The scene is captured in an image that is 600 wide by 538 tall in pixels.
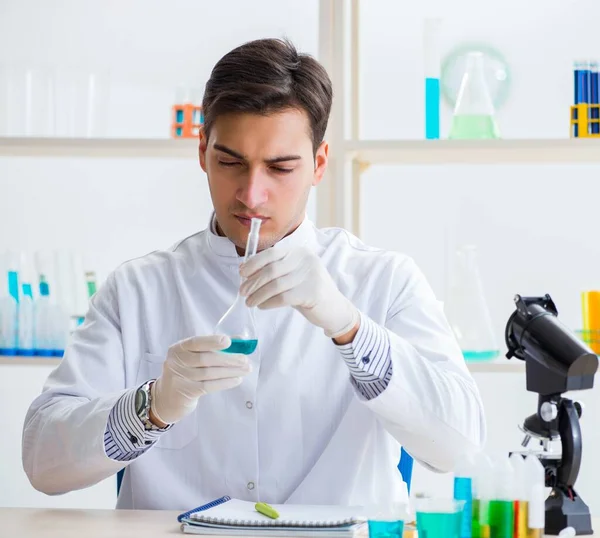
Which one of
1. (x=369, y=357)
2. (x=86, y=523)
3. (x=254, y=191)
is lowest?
(x=86, y=523)

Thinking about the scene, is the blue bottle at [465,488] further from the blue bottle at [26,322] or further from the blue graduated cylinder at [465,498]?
the blue bottle at [26,322]

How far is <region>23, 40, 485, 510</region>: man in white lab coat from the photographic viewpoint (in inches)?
58.0

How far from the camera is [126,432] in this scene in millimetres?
1477

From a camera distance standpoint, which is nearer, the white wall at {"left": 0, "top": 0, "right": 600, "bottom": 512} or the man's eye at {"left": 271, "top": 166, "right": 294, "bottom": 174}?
the man's eye at {"left": 271, "top": 166, "right": 294, "bottom": 174}

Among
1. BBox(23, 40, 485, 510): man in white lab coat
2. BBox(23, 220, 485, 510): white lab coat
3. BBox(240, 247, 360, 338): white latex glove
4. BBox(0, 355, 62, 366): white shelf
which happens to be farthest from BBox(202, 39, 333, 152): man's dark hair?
BBox(0, 355, 62, 366): white shelf

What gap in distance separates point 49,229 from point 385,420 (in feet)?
5.57

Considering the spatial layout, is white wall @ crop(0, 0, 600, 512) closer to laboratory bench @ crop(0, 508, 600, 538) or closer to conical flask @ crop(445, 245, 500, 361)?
conical flask @ crop(445, 245, 500, 361)

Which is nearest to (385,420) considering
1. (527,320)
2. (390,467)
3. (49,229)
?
(390,467)

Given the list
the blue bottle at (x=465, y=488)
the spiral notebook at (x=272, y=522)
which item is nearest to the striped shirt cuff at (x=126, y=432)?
the spiral notebook at (x=272, y=522)

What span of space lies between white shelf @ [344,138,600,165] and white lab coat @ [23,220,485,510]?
1.64 ft

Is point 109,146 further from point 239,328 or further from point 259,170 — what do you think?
point 239,328

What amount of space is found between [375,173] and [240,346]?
1553mm

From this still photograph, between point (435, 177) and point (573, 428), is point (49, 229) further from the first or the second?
point (573, 428)

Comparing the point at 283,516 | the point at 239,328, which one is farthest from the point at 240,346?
Answer: the point at 283,516
